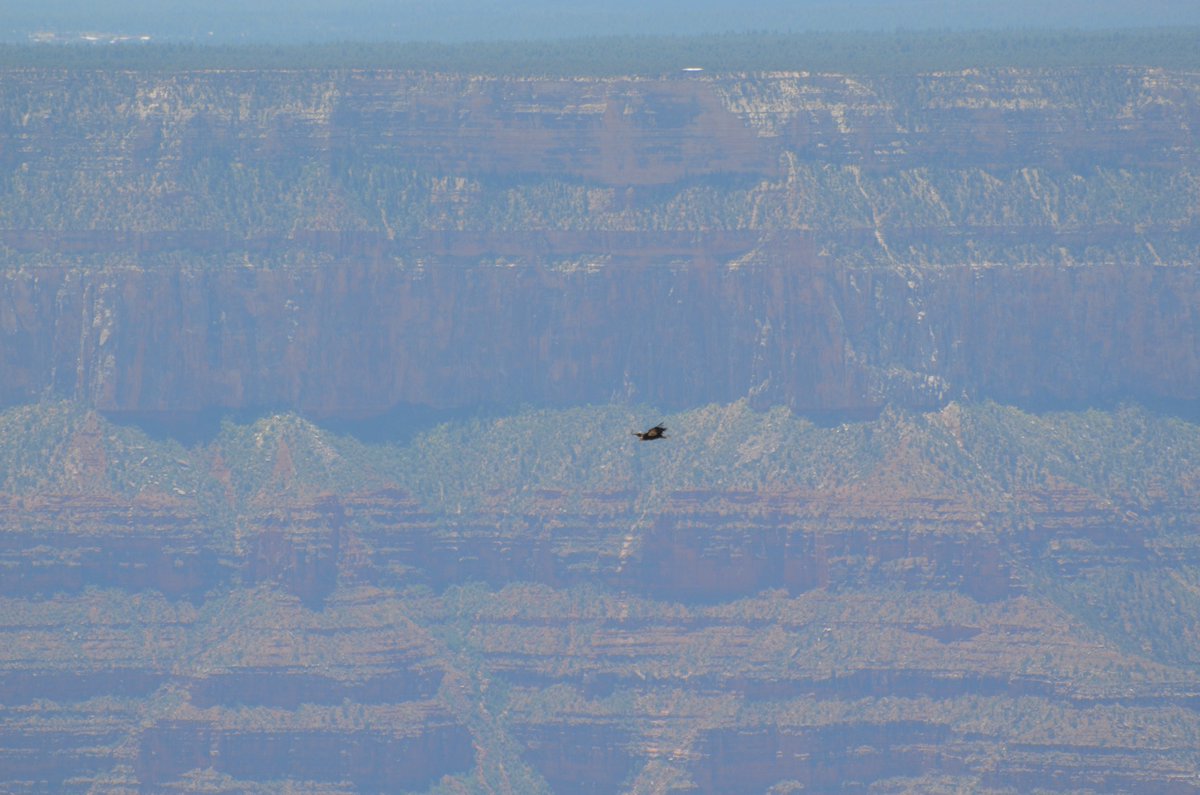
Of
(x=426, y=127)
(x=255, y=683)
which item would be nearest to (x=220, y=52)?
(x=426, y=127)

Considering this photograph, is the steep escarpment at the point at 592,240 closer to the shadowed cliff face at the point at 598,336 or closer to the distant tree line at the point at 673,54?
the shadowed cliff face at the point at 598,336

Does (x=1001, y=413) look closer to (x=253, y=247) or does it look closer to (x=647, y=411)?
(x=647, y=411)

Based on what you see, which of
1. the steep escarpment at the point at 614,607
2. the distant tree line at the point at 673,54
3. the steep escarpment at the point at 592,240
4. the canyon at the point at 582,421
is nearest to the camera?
the steep escarpment at the point at 614,607

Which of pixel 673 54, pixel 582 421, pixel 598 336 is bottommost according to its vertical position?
pixel 582 421

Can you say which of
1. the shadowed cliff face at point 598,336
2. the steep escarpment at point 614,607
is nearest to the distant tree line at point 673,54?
the shadowed cliff face at point 598,336

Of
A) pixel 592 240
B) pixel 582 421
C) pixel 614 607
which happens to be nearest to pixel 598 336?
pixel 582 421

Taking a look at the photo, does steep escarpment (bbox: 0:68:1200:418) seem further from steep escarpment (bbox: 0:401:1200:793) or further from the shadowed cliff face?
steep escarpment (bbox: 0:401:1200:793)

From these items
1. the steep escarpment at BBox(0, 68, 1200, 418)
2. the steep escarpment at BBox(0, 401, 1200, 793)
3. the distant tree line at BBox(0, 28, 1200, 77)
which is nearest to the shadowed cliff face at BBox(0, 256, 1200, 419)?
the steep escarpment at BBox(0, 68, 1200, 418)

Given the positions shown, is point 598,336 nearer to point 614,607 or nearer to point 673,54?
point 614,607
